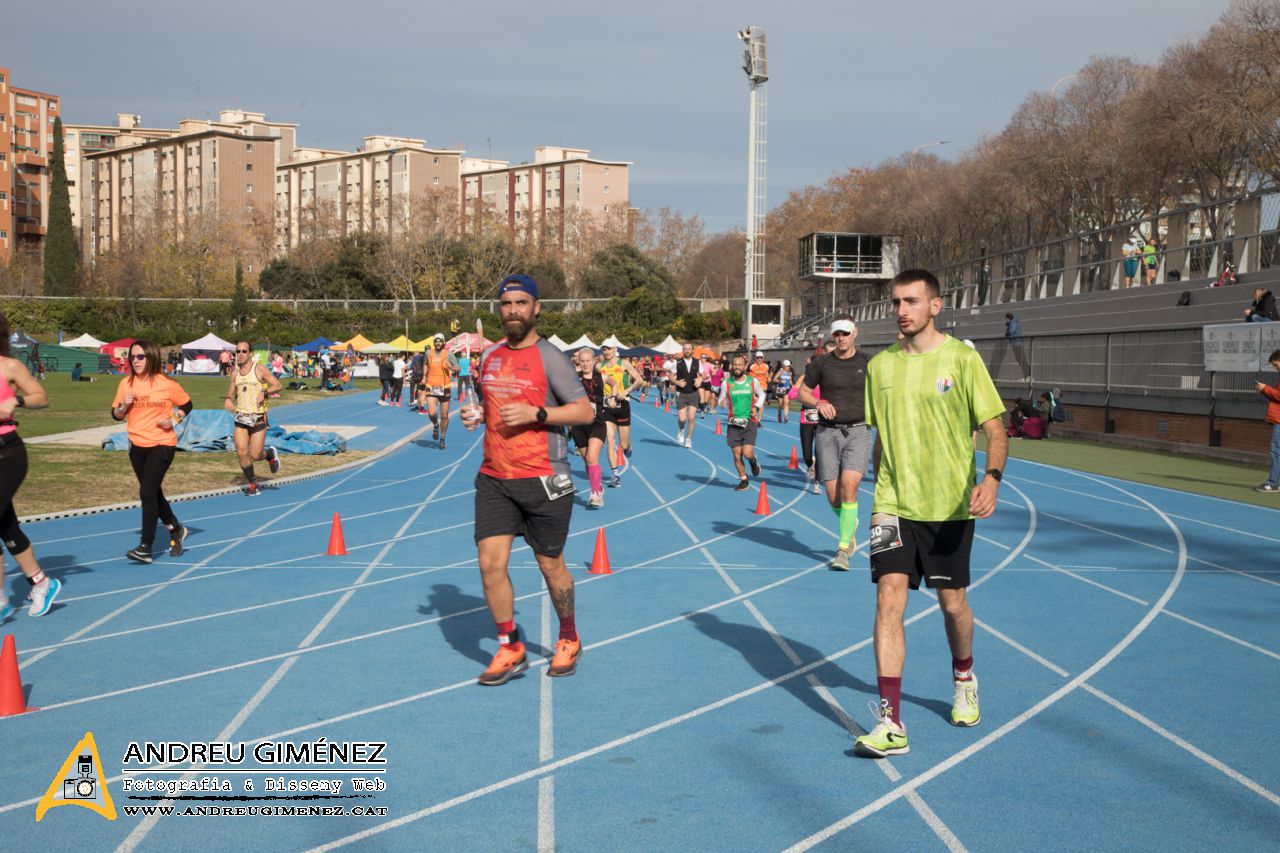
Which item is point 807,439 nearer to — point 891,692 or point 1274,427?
point 1274,427

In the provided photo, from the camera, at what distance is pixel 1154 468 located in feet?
68.1

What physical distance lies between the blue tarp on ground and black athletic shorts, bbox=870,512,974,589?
16912mm

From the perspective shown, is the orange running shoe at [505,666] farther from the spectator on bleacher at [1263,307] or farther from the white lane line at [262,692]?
the spectator on bleacher at [1263,307]

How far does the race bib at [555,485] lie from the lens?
6328 mm

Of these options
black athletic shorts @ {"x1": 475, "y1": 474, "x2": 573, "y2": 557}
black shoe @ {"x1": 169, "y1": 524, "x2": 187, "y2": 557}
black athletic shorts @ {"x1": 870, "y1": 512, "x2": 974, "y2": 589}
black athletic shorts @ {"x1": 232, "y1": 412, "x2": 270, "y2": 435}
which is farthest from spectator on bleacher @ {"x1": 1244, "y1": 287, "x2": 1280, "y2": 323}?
black athletic shorts @ {"x1": 475, "y1": 474, "x2": 573, "y2": 557}

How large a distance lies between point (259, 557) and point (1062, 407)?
22.2m

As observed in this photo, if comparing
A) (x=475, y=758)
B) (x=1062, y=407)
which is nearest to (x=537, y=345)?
(x=475, y=758)

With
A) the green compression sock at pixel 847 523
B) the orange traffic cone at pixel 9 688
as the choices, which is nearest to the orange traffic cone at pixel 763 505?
the green compression sock at pixel 847 523

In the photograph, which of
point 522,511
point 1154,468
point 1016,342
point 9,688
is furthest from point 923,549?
point 1016,342

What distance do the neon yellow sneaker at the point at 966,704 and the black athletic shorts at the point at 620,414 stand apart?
11.2 m

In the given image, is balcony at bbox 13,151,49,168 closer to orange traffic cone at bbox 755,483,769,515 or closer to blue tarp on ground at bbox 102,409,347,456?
blue tarp on ground at bbox 102,409,347,456

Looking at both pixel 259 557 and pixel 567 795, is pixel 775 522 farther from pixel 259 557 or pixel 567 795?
pixel 567 795

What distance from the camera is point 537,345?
6492 millimetres

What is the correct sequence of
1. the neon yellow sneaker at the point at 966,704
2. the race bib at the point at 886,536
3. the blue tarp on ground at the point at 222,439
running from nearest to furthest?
1. the race bib at the point at 886,536
2. the neon yellow sneaker at the point at 966,704
3. the blue tarp on ground at the point at 222,439
